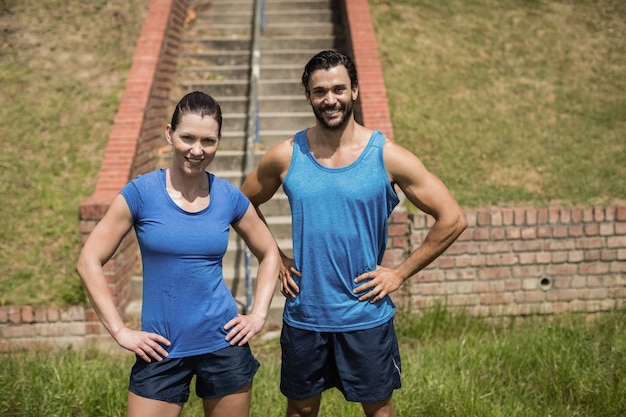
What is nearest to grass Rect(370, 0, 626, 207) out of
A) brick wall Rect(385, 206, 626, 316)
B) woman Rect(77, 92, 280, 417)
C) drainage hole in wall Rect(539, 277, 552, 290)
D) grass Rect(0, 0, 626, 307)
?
grass Rect(0, 0, 626, 307)

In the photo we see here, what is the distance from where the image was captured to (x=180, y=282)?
8.46ft

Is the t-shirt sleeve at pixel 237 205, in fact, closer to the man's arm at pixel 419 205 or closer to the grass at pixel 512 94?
the man's arm at pixel 419 205

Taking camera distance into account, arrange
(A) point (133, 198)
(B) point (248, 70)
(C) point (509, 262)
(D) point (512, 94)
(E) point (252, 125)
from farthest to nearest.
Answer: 1. (B) point (248, 70)
2. (D) point (512, 94)
3. (E) point (252, 125)
4. (C) point (509, 262)
5. (A) point (133, 198)

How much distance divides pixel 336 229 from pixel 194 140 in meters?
0.78

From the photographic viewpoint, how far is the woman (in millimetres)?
2518

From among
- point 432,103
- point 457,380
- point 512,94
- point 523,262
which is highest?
point 512,94

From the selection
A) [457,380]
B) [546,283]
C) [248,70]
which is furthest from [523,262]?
[248,70]

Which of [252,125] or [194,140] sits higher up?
[252,125]

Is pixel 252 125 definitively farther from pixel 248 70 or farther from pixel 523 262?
pixel 523 262

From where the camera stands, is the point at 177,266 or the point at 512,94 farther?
the point at 512,94

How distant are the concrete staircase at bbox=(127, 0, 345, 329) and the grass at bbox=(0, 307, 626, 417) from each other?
171 cm

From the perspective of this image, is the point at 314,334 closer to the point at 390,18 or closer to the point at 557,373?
the point at 557,373

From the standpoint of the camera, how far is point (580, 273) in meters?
5.75

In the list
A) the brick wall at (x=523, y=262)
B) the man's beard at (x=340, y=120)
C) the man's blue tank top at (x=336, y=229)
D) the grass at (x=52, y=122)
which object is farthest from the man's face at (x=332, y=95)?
the grass at (x=52, y=122)
